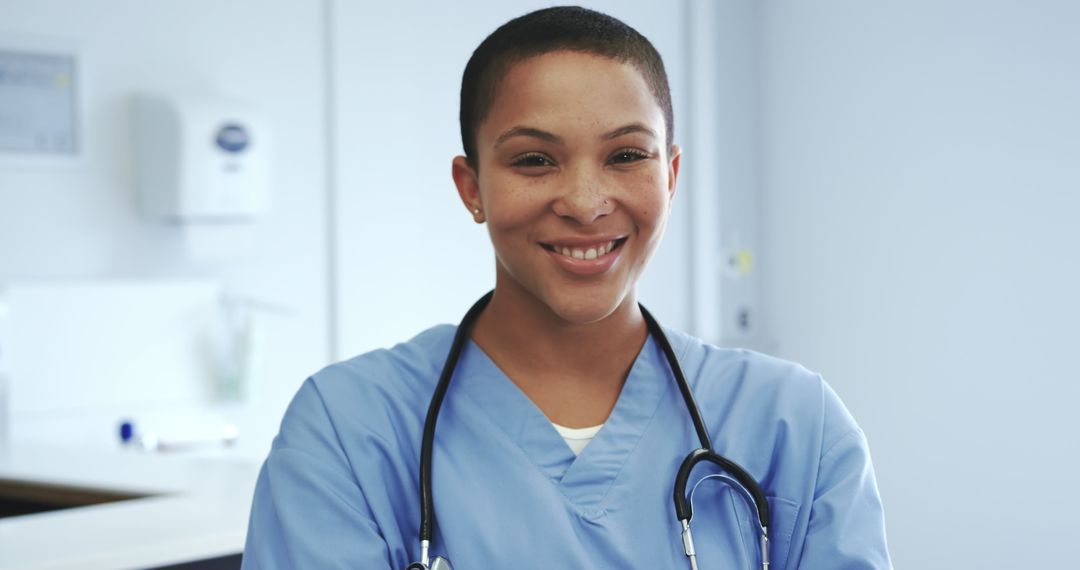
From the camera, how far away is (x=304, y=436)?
0.94m

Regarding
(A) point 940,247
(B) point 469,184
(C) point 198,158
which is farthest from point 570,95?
(A) point 940,247

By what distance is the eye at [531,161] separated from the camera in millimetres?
943

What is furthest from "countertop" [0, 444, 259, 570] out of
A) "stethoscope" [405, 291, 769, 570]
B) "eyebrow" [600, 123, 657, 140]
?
"eyebrow" [600, 123, 657, 140]

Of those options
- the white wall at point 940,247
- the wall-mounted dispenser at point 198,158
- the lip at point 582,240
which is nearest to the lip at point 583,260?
the lip at point 582,240

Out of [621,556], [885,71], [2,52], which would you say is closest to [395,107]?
[2,52]

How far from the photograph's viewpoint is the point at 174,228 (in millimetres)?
2395

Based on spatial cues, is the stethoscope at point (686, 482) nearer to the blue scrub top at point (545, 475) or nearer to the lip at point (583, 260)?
the blue scrub top at point (545, 475)

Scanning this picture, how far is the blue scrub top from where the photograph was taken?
91 cm

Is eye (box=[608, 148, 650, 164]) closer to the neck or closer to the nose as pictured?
the nose

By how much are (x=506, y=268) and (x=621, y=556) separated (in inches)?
10.6

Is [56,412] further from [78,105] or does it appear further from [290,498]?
[290,498]

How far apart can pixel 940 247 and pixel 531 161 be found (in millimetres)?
2145

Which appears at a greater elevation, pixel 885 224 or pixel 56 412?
pixel 885 224

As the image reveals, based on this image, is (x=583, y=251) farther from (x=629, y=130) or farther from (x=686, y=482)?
(x=686, y=482)
